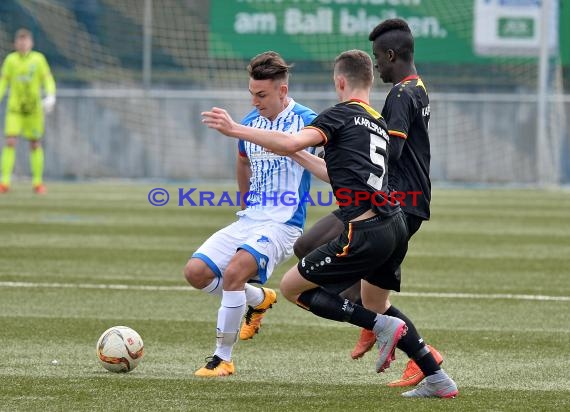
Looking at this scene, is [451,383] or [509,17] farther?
[509,17]

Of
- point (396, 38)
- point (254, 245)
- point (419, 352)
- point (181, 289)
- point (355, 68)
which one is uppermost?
point (396, 38)

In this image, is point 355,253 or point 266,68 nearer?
point 355,253

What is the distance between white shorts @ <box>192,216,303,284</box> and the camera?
6832 millimetres

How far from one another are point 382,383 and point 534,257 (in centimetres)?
653

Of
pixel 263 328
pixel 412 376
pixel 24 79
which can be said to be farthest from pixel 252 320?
pixel 24 79

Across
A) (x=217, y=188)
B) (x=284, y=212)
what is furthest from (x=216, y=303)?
(x=217, y=188)

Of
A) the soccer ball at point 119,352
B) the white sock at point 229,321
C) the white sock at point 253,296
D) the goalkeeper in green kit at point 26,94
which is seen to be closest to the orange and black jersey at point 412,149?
the white sock at point 229,321

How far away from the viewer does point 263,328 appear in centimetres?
826

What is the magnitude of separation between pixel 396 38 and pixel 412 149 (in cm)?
68

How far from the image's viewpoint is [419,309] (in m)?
9.17

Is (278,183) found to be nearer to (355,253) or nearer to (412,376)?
(355,253)

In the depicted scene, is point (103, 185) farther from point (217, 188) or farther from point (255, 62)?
point (255, 62)

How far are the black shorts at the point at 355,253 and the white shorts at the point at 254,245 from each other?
83cm

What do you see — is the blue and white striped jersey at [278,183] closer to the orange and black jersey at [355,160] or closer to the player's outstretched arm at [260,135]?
the orange and black jersey at [355,160]
